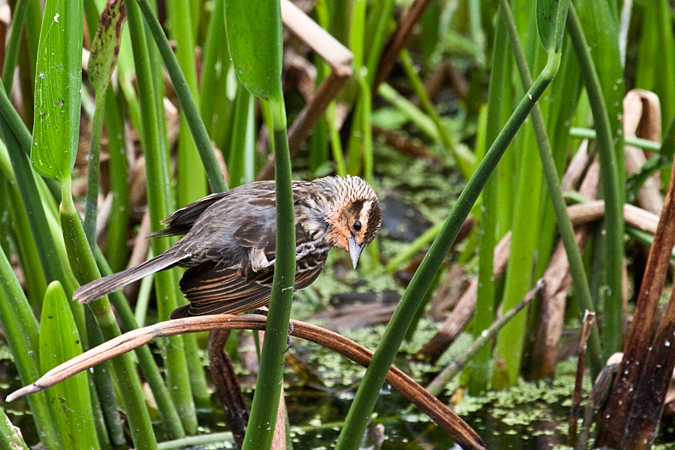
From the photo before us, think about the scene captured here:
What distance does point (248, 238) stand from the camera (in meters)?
1.70

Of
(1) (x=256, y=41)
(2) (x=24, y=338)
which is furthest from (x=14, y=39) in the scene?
(1) (x=256, y=41)

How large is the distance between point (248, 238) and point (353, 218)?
302 millimetres

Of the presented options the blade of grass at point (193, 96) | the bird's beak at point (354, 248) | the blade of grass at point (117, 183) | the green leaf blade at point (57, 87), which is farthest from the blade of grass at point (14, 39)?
the bird's beak at point (354, 248)

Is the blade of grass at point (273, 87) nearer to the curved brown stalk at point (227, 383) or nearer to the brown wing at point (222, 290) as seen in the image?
the brown wing at point (222, 290)

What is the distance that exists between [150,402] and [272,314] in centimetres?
126

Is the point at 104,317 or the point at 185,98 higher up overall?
the point at 185,98

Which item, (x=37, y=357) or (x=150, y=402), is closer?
(x=37, y=357)

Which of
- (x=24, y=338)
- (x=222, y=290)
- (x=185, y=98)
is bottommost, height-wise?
(x=24, y=338)

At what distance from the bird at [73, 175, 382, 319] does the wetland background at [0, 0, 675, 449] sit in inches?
5.2

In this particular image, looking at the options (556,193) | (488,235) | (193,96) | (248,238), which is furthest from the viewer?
(488,235)

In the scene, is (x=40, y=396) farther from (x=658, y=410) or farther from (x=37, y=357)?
(x=658, y=410)

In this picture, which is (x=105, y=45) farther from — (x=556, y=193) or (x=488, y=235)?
(x=488, y=235)

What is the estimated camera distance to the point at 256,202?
175 centimetres

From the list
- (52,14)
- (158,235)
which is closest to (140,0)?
(52,14)
